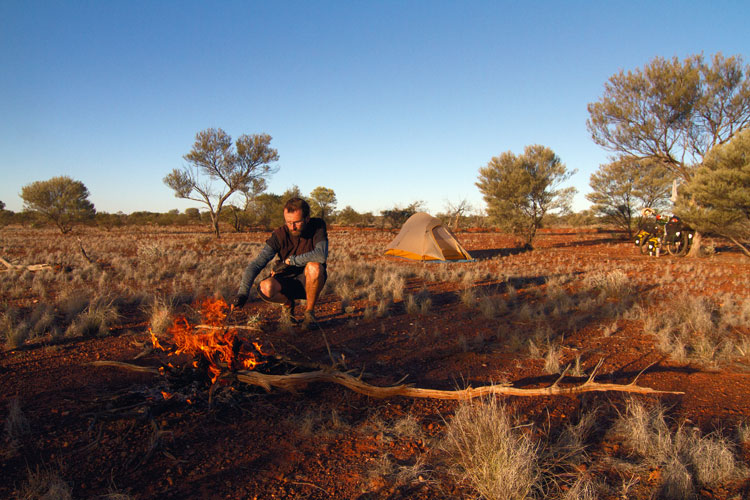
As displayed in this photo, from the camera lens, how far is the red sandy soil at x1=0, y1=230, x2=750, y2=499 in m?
1.90

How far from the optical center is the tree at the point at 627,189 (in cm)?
2139

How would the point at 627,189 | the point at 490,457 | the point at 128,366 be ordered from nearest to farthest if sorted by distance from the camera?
the point at 490,457 → the point at 128,366 → the point at 627,189

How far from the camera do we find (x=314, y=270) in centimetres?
459

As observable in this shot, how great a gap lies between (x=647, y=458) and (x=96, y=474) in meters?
2.91

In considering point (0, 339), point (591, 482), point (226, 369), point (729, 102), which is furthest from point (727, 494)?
point (729, 102)

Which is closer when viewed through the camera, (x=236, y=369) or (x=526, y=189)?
(x=236, y=369)

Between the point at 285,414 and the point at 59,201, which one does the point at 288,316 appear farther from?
the point at 59,201

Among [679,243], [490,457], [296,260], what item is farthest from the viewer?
[679,243]

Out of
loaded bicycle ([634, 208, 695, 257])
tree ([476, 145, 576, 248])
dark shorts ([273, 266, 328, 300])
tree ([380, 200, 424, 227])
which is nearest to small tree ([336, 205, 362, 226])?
tree ([380, 200, 424, 227])

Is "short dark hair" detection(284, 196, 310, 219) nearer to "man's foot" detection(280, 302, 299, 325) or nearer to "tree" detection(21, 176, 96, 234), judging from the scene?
"man's foot" detection(280, 302, 299, 325)

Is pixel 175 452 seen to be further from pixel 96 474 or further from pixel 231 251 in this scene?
pixel 231 251

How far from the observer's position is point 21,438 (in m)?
2.18

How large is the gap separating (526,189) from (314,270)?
52.7 feet

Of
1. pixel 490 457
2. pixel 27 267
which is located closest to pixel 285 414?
pixel 490 457
